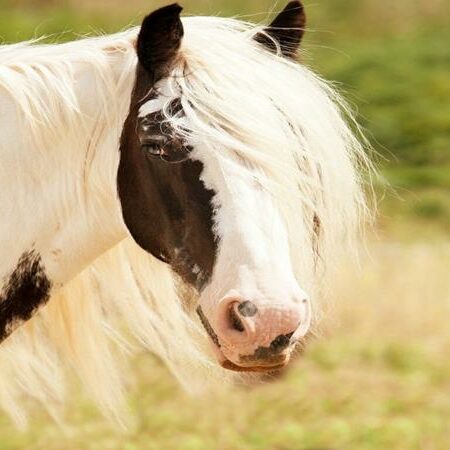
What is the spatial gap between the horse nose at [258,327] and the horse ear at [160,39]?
659mm

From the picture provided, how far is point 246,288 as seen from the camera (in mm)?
2721

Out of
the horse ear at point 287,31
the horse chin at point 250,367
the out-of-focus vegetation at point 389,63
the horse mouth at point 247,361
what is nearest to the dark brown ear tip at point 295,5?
the horse ear at point 287,31

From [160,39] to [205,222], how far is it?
0.47 meters

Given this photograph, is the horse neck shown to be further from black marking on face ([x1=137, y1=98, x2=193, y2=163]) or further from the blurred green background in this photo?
the blurred green background

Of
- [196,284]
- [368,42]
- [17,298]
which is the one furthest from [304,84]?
[368,42]

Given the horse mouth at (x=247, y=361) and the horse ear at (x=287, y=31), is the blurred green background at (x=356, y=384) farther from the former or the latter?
the horse mouth at (x=247, y=361)

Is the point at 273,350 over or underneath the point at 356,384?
over

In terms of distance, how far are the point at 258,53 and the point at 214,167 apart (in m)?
0.41

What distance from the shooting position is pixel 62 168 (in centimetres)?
312

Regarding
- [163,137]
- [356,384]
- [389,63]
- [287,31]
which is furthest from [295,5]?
[389,63]

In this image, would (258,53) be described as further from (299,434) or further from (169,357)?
(299,434)

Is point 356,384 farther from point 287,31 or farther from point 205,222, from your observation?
Result: point 205,222

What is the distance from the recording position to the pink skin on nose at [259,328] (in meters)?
2.70

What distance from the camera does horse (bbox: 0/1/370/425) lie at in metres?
2.81
